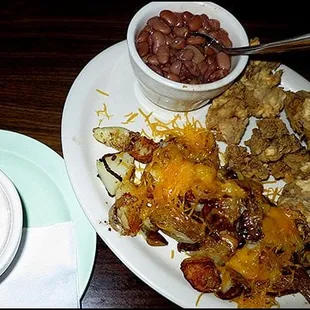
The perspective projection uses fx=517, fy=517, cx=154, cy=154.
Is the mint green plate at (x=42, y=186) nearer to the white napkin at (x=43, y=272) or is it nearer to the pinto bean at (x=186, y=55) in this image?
the white napkin at (x=43, y=272)

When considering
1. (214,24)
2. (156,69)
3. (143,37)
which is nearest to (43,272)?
(156,69)

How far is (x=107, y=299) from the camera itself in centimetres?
170

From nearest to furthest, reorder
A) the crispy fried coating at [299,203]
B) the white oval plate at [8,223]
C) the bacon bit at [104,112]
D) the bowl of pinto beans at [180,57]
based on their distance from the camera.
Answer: the white oval plate at [8,223]
the crispy fried coating at [299,203]
the bowl of pinto beans at [180,57]
the bacon bit at [104,112]

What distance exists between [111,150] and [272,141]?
1.93 feet

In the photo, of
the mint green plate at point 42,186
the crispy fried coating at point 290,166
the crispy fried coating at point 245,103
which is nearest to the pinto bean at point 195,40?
the crispy fried coating at point 245,103

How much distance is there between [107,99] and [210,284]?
2.60 feet

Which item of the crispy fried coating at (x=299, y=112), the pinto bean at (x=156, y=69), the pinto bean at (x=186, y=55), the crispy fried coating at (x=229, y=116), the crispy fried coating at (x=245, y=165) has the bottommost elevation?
the crispy fried coating at (x=245, y=165)

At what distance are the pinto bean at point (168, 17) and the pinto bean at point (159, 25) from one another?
0.02 m

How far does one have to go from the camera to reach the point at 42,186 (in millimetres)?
1806

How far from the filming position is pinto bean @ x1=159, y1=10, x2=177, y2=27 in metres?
1.91

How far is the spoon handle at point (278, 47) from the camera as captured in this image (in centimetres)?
A: 181

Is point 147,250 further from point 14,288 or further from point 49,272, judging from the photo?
point 14,288

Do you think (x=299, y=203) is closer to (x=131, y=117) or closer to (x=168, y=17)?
(x=131, y=117)

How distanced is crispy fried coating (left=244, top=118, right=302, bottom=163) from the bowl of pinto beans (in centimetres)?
22
